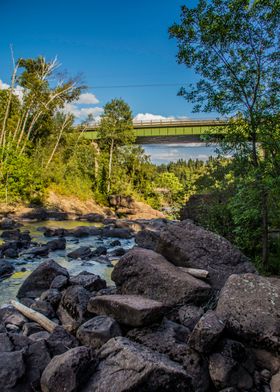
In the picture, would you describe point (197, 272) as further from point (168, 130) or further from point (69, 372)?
point (168, 130)

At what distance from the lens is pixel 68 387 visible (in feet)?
12.6

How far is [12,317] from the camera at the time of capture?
21.4 feet

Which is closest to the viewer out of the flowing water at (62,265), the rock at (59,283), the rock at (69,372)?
the rock at (69,372)

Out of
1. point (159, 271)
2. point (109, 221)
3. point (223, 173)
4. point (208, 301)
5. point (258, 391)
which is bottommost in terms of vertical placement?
point (109, 221)

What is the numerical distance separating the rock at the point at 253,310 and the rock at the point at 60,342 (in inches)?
95.5

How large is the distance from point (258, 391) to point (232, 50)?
29.0 ft

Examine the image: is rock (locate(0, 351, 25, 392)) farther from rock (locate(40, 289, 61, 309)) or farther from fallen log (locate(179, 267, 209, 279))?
fallen log (locate(179, 267, 209, 279))

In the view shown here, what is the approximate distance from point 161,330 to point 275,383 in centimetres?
173

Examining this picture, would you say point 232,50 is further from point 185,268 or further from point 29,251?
point 29,251

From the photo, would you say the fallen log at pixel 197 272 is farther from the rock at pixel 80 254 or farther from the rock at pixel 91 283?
the rock at pixel 80 254

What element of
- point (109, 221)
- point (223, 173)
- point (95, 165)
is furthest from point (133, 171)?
point (223, 173)

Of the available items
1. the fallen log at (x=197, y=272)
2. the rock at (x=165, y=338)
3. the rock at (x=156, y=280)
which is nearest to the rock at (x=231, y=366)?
the rock at (x=165, y=338)

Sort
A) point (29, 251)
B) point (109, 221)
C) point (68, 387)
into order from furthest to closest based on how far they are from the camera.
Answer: point (109, 221)
point (29, 251)
point (68, 387)

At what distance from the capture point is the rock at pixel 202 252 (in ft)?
23.3
